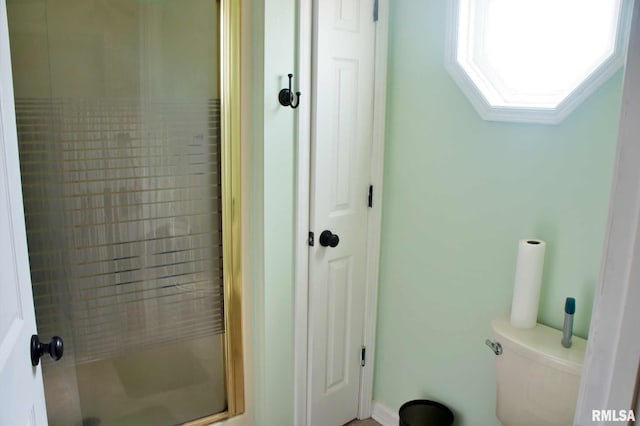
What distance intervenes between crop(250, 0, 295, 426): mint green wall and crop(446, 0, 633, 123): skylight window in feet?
2.21

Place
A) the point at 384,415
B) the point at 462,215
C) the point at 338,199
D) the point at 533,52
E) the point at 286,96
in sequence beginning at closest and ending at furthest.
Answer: the point at 533,52
the point at 286,96
the point at 462,215
the point at 338,199
the point at 384,415

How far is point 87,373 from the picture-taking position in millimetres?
1780

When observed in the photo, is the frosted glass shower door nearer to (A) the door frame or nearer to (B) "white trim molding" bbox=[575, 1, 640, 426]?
(A) the door frame

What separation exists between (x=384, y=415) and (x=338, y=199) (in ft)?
3.72

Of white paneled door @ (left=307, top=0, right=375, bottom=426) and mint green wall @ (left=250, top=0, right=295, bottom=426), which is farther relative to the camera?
white paneled door @ (left=307, top=0, right=375, bottom=426)

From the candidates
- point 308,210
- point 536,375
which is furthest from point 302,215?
point 536,375

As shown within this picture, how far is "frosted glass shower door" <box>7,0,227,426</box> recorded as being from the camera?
1.57 metres

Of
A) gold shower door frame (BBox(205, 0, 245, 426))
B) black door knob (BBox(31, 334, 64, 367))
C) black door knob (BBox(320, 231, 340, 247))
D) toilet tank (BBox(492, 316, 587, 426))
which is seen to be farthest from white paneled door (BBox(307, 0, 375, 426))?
black door knob (BBox(31, 334, 64, 367))

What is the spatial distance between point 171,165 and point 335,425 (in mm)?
1462

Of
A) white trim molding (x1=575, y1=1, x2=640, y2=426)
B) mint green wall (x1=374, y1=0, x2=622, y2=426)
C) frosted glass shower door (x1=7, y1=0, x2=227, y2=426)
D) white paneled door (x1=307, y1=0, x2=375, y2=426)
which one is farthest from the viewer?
white paneled door (x1=307, y1=0, x2=375, y2=426)

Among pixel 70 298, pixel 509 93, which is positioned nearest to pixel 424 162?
pixel 509 93

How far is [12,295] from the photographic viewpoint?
1053 millimetres

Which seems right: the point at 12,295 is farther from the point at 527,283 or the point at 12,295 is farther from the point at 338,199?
the point at 527,283

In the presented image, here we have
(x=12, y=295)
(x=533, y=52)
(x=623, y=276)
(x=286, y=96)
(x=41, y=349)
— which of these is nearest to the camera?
(x=623, y=276)
